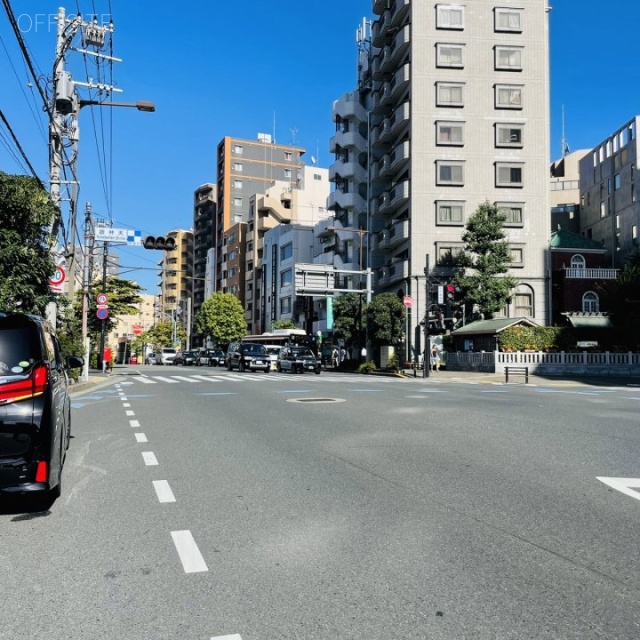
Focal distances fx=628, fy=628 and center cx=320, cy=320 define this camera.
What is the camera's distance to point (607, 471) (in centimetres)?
703

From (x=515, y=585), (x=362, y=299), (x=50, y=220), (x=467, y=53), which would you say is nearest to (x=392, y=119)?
(x=467, y=53)

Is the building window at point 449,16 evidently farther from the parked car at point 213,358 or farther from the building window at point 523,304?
the parked car at point 213,358

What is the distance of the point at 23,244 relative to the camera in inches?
465

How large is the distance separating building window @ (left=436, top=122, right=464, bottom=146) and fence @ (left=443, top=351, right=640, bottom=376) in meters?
18.0

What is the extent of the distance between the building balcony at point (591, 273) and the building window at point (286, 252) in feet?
115

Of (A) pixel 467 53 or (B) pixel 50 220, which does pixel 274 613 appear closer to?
(B) pixel 50 220

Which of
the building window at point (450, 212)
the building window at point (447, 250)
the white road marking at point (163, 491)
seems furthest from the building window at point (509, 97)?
the white road marking at point (163, 491)

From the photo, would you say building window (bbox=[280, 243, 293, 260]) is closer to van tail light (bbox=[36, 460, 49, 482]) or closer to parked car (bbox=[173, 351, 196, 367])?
parked car (bbox=[173, 351, 196, 367])

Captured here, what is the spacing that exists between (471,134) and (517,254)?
9.65m

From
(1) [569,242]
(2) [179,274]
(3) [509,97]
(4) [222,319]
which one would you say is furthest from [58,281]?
(2) [179,274]

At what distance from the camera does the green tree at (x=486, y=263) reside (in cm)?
4175

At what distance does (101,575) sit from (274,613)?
1267 millimetres

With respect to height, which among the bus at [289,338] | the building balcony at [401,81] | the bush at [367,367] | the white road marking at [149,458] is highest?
the building balcony at [401,81]

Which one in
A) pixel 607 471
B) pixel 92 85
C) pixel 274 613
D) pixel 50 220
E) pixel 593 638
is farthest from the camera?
pixel 92 85
